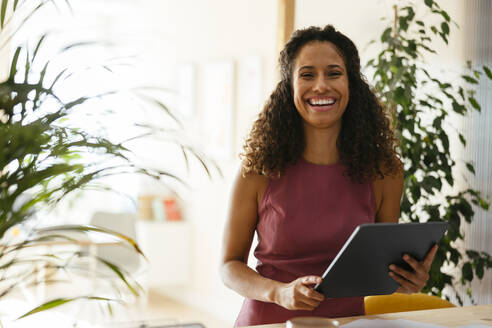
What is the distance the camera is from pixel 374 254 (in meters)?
1.48

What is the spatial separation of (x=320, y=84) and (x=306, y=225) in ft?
1.45

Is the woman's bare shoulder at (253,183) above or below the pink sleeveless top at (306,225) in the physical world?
above

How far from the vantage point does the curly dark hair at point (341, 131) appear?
1896mm

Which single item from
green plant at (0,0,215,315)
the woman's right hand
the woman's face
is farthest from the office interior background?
green plant at (0,0,215,315)

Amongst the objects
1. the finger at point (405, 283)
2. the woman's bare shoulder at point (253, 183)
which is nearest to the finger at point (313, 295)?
the finger at point (405, 283)

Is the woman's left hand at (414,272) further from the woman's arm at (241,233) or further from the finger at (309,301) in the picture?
the woman's arm at (241,233)

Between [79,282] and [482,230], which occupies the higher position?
[482,230]

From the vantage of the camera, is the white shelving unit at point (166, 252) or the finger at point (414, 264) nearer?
the finger at point (414, 264)

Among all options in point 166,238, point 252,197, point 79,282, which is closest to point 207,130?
point 166,238

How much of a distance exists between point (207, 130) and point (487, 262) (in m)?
3.21

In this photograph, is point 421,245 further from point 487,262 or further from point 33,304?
point 33,304

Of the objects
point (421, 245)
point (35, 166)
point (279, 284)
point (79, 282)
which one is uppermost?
point (35, 166)

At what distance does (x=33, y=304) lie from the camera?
460cm

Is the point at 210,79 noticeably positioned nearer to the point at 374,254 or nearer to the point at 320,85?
the point at 320,85
